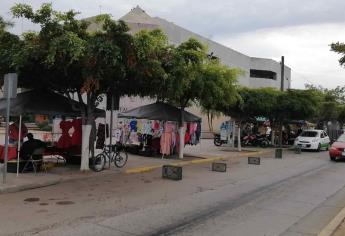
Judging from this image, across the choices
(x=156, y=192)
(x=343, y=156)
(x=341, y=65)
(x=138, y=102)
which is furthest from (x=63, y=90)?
(x=138, y=102)

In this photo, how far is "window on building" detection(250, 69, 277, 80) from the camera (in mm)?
76325

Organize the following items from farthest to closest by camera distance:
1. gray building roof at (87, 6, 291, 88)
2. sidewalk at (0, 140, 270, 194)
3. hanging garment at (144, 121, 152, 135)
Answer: gray building roof at (87, 6, 291, 88)
hanging garment at (144, 121, 152, 135)
sidewalk at (0, 140, 270, 194)

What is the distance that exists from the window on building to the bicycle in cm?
5839

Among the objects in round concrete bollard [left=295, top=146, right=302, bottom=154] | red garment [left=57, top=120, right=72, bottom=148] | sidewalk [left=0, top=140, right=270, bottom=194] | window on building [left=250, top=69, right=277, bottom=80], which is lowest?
sidewalk [left=0, top=140, right=270, bottom=194]

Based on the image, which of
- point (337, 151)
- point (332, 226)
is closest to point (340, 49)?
point (332, 226)

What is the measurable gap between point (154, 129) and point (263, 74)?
2231 inches

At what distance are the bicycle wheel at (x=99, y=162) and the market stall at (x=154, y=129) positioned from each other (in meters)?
6.22

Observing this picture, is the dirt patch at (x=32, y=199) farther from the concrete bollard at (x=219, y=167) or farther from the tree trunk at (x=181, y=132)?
the tree trunk at (x=181, y=132)

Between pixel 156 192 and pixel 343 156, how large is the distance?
51.7 ft

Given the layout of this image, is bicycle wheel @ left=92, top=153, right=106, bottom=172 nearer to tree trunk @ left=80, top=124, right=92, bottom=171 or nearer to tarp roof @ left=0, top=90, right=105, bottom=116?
tree trunk @ left=80, top=124, right=92, bottom=171

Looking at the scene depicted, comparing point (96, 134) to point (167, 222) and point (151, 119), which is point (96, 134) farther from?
point (167, 222)

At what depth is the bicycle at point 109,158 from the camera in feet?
56.3

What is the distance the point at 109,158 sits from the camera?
1798cm

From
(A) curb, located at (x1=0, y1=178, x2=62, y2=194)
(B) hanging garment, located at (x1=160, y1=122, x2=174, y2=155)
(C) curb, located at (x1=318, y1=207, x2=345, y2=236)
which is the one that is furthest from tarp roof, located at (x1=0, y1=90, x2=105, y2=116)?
(C) curb, located at (x1=318, y1=207, x2=345, y2=236)
